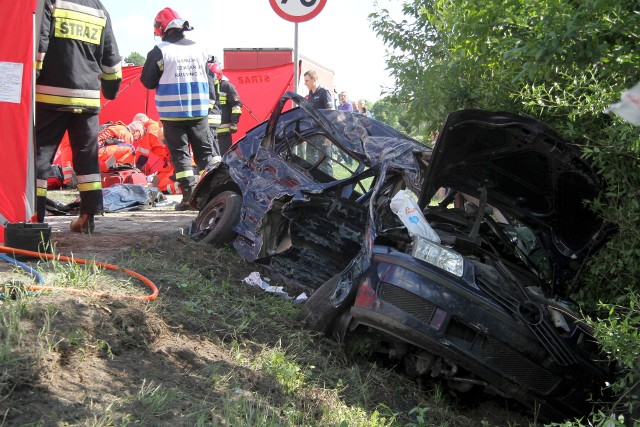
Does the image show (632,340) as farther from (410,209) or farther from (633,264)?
(410,209)

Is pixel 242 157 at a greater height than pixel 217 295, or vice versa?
pixel 242 157

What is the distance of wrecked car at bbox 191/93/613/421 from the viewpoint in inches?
162

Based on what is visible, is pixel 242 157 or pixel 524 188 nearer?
pixel 524 188

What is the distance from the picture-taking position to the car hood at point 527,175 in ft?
14.7

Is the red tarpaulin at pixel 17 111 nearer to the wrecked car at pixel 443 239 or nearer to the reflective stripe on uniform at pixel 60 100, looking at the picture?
the reflective stripe on uniform at pixel 60 100

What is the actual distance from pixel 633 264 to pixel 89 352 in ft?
10.6

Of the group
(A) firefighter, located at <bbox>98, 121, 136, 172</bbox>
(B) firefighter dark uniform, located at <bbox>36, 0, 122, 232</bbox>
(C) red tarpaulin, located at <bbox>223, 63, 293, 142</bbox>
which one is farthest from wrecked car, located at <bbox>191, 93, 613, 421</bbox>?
(C) red tarpaulin, located at <bbox>223, 63, 293, 142</bbox>

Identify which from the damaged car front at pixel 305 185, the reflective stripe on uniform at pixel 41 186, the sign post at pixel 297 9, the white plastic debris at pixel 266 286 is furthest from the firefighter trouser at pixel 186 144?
the white plastic debris at pixel 266 286

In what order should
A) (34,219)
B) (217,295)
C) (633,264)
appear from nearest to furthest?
(633,264) < (217,295) < (34,219)

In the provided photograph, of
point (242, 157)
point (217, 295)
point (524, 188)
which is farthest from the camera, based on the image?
point (242, 157)

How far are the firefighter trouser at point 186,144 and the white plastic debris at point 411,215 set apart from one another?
4086 mm

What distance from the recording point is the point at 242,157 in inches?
270


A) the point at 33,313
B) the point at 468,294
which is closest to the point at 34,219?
the point at 33,313

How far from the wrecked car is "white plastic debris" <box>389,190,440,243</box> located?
0.01 metres
